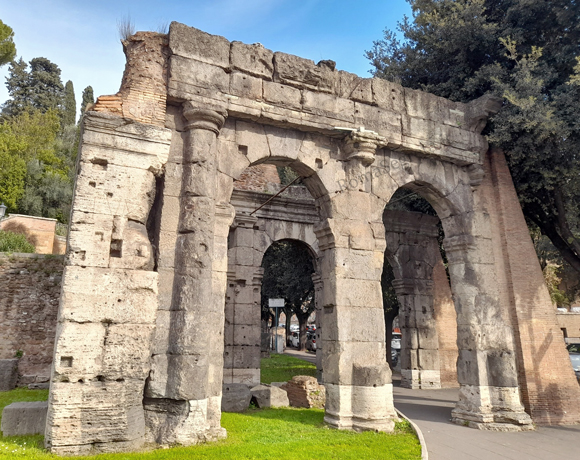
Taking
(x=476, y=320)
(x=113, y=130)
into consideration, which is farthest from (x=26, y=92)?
(x=476, y=320)

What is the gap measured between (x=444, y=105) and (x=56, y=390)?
27.3ft

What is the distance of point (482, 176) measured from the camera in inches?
356

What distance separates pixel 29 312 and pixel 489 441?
10633 millimetres

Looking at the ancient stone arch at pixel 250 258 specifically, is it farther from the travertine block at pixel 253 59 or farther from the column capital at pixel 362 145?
the travertine block at pixel 253 59

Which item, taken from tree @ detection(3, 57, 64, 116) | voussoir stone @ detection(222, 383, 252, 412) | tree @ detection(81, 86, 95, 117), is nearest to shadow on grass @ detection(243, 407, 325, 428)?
voussoir stone @ detection(222, 383, 252, 412)

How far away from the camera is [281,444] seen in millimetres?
5891

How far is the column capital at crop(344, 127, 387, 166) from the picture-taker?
7.80 m

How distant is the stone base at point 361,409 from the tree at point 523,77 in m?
5.59

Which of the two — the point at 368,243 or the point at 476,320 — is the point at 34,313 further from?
the point at 476,320

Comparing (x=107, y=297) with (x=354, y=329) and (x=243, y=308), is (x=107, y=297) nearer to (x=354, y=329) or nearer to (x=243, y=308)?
(x=354, y=329)

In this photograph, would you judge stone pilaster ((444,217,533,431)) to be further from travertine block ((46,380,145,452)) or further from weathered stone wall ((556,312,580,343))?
weathered stone wall ((556,312,580,343))

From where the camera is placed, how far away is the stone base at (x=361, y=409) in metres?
6.78

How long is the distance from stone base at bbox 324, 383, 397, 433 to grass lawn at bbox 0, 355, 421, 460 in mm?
167

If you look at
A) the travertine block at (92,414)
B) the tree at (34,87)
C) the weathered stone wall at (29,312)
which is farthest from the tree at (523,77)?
the tree at (34,87)
